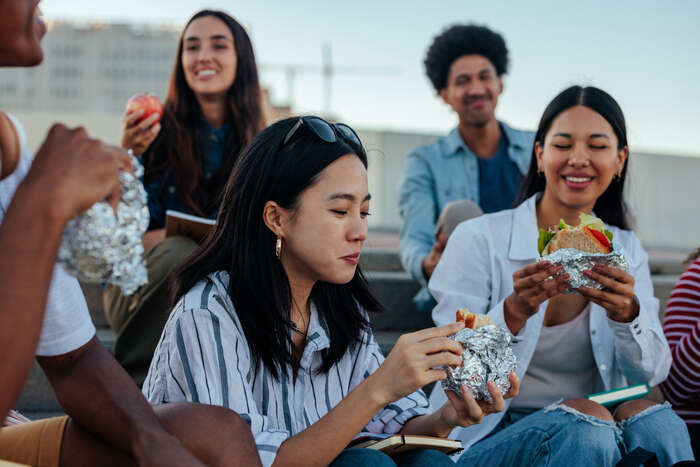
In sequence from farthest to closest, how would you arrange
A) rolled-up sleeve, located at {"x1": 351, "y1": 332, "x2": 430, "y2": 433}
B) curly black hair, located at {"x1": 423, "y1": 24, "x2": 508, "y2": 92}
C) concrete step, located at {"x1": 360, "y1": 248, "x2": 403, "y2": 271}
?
1. concrete step, located at {"x1": 360, "y1": 248, "x2": 403, "y2": 271}
2. curly black hair, located at {"x1": 423, "y1": 24, "x2": 508, "y2": 92}
3. rolled-up sleeve, located at {"x1": 351, "y1": 332, "x2": 430, "y2": 433}

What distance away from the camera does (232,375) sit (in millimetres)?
1980

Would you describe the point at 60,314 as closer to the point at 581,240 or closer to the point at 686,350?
the point at 581,240

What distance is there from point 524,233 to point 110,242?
214 centimetres

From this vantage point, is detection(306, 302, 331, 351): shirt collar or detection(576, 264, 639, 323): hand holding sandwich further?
detection(576, 264, 639, 323): hand holding sandwich

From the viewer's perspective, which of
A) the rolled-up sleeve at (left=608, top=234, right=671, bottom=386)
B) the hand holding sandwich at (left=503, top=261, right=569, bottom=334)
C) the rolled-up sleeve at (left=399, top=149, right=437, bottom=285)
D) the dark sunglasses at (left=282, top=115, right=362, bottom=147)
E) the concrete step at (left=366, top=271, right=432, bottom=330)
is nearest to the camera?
the dark sunglasses at (left=282, top=115, right=362, bottom=147)

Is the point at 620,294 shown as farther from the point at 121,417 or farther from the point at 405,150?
the point at 405,150

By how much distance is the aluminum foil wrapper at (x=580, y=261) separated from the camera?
8.36 feet

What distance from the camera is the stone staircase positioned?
11.9 feet

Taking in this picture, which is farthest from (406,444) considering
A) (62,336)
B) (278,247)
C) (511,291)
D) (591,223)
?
(591,223)

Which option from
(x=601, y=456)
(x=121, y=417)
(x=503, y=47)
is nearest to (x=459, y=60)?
(x=503, y=47)

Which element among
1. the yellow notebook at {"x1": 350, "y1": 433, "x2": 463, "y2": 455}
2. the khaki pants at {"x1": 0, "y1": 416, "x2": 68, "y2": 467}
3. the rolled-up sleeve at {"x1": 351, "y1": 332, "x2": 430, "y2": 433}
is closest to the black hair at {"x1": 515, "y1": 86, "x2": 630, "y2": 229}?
the rolled-up sleeve at {"x1": 351, "y1": 332, "x2": 430, "y2": 433}

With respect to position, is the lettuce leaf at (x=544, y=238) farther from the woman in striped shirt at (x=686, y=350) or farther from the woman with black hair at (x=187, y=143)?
the woman with black hair at (x=187, y=143)

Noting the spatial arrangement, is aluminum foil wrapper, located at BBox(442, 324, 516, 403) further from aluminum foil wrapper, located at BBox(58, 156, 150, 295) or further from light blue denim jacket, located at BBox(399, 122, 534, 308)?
light blue denim jacket, located at BBox(399, 122, 534, 308)

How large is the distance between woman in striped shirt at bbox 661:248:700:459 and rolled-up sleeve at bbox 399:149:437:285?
4.12 feet
